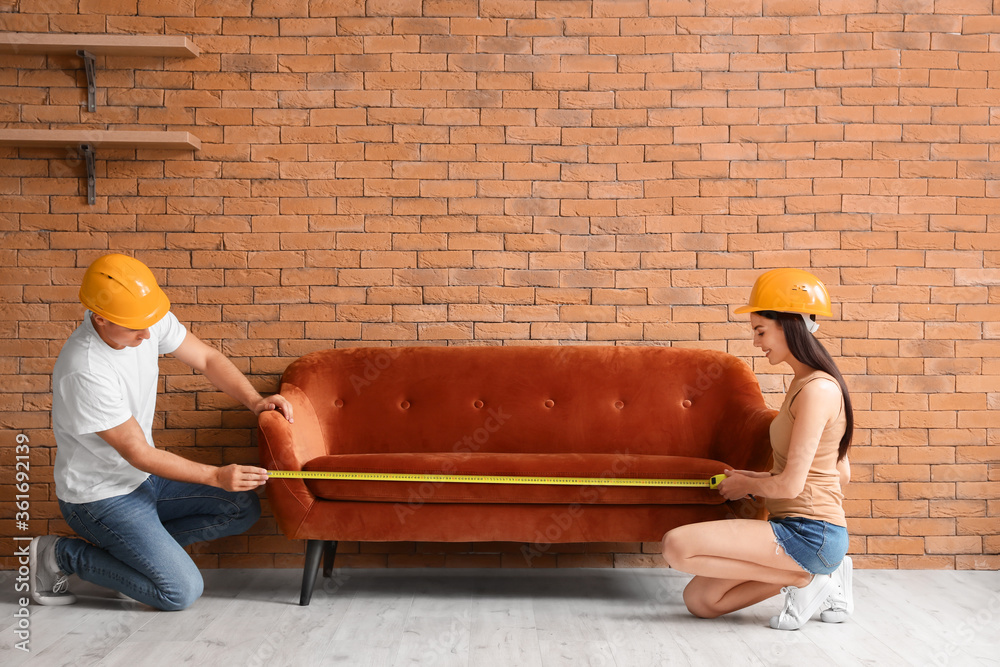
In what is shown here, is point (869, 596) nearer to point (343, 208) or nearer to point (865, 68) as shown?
point (865, 68)

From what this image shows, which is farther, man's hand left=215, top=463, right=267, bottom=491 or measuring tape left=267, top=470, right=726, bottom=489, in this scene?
measuring tape left=267, top=470, right=726, bottom=489

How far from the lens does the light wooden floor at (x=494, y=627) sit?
7.09ft

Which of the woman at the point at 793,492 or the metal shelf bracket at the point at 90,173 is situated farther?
the metal shelf bracket at the point at 90,173

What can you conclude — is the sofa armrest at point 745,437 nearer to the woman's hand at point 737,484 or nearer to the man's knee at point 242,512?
the woman's hand at point 737,484

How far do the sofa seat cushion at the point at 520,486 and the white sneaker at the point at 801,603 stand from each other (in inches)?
14.8

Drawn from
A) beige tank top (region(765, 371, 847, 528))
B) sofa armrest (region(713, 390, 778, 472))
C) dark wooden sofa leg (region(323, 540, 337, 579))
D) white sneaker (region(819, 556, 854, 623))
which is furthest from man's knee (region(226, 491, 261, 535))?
white sneaker (region(819, 556, 854, 623))

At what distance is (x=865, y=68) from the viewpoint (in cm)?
324

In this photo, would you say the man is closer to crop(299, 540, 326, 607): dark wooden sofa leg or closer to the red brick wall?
crop(299, 540, 326, 607): dark wooden sofa leg

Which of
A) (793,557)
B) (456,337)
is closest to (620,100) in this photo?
(456,337)

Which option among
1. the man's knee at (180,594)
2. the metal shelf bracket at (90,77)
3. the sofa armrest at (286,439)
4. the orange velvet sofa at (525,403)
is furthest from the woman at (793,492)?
the metal shelf bracket at (90,77)

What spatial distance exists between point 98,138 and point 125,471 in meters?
1.45

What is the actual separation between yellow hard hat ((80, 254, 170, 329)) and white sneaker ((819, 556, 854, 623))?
250 centimetres

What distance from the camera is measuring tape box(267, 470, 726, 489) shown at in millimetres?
A: 2502

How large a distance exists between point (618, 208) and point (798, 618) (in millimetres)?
1839
